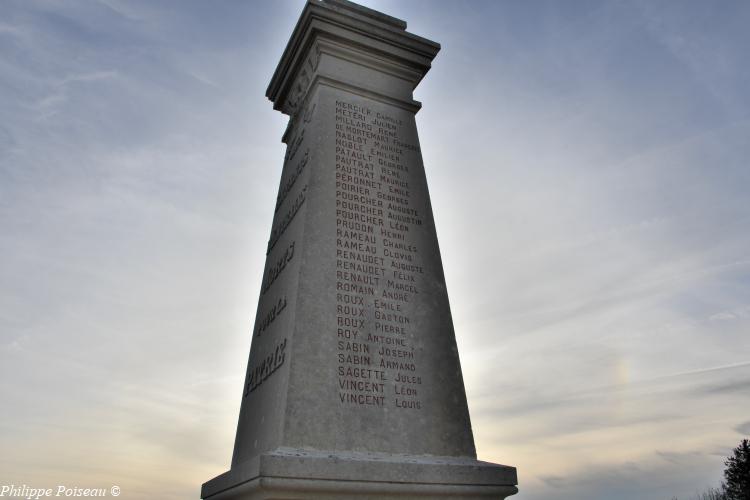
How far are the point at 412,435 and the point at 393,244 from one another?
2.46 m

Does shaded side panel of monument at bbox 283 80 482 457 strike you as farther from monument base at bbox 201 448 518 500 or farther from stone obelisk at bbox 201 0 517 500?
monument base at bbox 201 448 518 500

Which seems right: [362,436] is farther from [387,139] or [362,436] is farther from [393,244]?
[387,139]

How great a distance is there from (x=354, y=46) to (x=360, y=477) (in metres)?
6.28

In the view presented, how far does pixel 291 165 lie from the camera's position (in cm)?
886

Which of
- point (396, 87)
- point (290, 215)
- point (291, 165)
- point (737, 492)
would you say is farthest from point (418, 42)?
point (737, 492)

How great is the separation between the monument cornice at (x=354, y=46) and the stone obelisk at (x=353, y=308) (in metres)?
0.02

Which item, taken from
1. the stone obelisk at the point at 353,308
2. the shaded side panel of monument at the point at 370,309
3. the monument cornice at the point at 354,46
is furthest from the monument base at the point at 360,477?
the monument cornice at the point at 354,46

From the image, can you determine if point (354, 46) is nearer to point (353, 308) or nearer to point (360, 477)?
point (353, 308)

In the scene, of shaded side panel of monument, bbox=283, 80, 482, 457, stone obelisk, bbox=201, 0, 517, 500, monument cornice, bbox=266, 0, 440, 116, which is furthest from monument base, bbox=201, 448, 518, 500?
Answer: monument cornice, bbox=266, 0, 440, 116

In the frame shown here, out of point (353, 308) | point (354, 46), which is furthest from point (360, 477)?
point (354, 46)

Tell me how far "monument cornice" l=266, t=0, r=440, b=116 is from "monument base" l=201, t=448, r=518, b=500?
17.8ft

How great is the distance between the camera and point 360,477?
5.34 m

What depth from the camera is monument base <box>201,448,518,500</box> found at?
5.04 meters

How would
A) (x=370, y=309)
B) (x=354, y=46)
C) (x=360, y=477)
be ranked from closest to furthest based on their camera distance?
1. (x=360, y=477)
2. (x=370, y=309)
3. (x=354, y=46)
